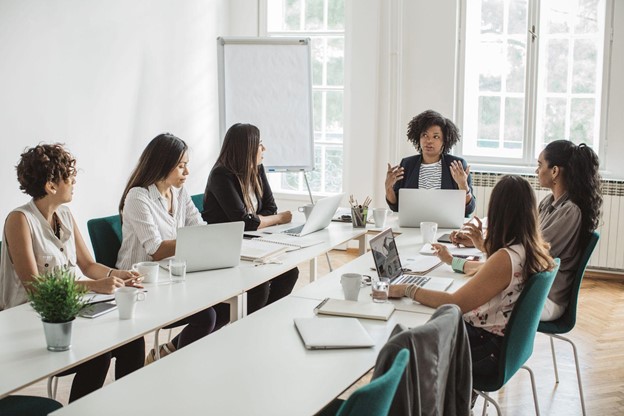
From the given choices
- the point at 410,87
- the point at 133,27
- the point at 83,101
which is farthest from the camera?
the point at 410,87

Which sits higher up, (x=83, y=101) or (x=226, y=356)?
(x=83, y=101)

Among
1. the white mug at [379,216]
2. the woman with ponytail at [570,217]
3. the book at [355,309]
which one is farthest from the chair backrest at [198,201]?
the woman with ponytail at [570,217]

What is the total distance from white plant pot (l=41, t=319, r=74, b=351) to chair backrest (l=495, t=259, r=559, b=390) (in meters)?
1.45

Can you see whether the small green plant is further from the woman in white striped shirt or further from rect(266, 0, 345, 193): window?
rect(266, 0, 345, 193): window

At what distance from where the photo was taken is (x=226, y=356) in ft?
7.04

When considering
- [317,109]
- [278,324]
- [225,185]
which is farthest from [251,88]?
[278,324]

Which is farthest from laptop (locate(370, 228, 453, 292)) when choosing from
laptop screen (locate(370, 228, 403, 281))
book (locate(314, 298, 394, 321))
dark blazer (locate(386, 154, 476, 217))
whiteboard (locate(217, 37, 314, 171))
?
whiteboard (locate(217, 37, 314, 171))

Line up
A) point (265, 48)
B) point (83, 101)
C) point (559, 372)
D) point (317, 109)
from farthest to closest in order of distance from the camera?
point (317, 109) < point (265, 48) < point (83, 101) < point (559, 372)

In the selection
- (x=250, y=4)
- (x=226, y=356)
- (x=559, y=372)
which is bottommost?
(x=559, y=372)

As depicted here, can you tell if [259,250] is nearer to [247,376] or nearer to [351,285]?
[351,285]

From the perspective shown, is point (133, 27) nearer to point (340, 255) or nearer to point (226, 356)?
point (340, 255)

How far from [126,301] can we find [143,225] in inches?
37.8

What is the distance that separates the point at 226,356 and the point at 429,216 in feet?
7.55

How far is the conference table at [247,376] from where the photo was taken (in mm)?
1802
